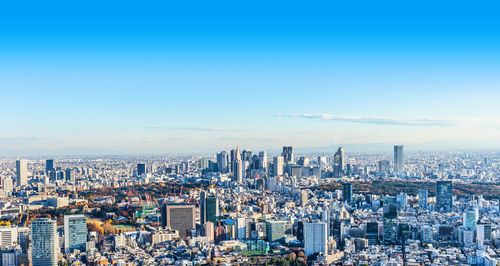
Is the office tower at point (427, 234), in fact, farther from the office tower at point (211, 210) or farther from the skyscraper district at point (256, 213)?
the office tower at point (211, 210)

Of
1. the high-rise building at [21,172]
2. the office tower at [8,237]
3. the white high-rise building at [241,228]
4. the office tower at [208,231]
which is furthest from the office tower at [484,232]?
the high-rise building at [21,172]

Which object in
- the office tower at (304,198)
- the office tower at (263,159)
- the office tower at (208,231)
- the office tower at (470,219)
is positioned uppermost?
the office tower at (263,159)

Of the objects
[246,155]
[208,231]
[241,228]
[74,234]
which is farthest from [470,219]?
[246,155]

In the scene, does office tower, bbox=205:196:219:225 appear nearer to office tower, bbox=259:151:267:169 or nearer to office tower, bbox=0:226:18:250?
office tower, bbox=0:226:18:250

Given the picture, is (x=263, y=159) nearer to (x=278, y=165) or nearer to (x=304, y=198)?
(x=278, y=165)

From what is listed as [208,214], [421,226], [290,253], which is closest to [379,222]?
[421,226]

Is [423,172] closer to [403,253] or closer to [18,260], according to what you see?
[403,253]
